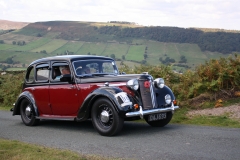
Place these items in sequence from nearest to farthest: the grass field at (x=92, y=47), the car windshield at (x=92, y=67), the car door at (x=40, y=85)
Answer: the car windshield at (x=92, y=67) < the car door at (x=40, y=85) < the grass field at (x=92, y=47)

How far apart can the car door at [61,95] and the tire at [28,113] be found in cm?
102

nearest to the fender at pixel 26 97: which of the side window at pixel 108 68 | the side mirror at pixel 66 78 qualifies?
the side mirror at pixel 66 78

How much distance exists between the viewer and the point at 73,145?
7422 millimetres

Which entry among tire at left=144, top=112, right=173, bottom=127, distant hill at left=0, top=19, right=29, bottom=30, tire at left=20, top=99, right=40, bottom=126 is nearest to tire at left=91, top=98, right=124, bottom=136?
tire at left=144, top=112, right=173, bottom=127

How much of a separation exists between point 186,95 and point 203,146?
557cm

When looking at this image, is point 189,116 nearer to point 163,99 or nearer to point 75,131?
point 163,99

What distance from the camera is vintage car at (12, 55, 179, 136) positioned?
26.7ft

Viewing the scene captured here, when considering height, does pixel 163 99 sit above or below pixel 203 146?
above

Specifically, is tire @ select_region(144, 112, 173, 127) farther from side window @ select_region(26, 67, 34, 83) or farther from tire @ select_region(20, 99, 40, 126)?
side window @ select_region(26, 67, 34, 83)

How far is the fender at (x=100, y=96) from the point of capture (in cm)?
792

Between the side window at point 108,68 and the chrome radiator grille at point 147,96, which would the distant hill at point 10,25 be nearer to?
the side window at point 108,68

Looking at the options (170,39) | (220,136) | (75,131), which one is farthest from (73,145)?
(170,39)

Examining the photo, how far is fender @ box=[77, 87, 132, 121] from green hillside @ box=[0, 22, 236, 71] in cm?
3256

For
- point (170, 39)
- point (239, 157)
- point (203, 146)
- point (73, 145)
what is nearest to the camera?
point (239, 157)
